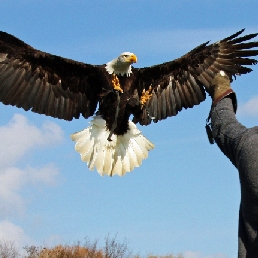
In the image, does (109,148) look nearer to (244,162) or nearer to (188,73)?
(188,73)

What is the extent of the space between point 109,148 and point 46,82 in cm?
108

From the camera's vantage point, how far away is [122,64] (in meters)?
7.21

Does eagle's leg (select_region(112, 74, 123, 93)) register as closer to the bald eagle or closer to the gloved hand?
the bald eagle

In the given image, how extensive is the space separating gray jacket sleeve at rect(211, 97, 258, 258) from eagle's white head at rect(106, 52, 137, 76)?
5.22 meters

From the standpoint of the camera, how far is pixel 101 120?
7297mm

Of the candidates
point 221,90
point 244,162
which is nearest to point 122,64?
point 221,90

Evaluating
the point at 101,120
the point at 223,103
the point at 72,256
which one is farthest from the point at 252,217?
the point at 72,256

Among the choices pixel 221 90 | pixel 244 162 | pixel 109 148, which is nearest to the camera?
pixel 244 162

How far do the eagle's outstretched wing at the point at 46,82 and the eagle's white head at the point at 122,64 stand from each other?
150 millimetres

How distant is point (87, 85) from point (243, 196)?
5.82 m

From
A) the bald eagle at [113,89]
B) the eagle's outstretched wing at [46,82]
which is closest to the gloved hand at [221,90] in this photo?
the bald eagle at [113,89]

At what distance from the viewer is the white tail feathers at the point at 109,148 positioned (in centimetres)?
728

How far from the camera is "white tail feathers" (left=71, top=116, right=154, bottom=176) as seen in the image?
728 centimetres

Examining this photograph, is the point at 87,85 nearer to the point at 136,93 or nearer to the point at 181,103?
the point at 136,93
